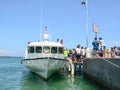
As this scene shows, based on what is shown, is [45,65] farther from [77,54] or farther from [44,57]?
[77,54]

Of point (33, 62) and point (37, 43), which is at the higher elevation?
point (37, 43)

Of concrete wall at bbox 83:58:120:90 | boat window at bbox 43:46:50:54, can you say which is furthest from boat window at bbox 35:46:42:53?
concrete wall at bbox 83:58:120:90

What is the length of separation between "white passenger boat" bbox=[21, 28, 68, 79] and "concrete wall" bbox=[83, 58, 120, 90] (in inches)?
115

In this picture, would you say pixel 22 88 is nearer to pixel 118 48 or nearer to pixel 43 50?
pixel 43 50

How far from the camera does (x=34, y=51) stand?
88.1 ft

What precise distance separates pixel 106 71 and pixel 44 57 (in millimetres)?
6822

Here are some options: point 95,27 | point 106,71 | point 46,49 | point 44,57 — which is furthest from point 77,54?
point 106,71

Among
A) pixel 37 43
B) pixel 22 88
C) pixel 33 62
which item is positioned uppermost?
pixel 37 43

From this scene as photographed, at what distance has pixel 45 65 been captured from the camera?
80.0 feet

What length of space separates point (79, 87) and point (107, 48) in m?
4.65

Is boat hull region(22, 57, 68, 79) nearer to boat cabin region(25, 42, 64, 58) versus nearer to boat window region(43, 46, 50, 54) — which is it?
boat cabin region(25, 42, 64, 58)

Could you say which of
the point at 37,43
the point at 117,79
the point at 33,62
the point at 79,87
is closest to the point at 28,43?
the point at 37,43

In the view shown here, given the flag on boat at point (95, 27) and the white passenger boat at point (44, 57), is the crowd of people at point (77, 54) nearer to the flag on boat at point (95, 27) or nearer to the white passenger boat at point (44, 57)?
the white passenger boat at point (44, 57)

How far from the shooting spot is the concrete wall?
1631 cm
